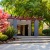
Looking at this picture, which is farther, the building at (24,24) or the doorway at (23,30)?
the doorway at (23,30)

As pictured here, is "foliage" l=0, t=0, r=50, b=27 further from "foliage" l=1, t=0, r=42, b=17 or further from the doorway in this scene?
the doorway

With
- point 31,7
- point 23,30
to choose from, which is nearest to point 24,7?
point 31,7

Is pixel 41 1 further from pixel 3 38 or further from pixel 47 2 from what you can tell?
pixel 3 38

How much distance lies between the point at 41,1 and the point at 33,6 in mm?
1807

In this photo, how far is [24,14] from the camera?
32.9 meters

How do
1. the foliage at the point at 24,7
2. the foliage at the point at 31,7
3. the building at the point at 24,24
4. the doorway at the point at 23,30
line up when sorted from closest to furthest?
1. the building at the point at 24,24
2. the foliage at the point at 24,7
3. the foliage at the point at 31,7
4. the doorway at the point at 23,30

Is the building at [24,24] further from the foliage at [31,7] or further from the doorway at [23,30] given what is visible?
the foliage at [31,7]

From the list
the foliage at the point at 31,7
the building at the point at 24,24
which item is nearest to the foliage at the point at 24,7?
the foliage at the point at 31,7

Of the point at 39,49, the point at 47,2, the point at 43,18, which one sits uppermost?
the point at 47,2

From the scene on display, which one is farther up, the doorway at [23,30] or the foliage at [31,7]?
the foliage at [31,7]

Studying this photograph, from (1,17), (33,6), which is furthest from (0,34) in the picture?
(33,6)

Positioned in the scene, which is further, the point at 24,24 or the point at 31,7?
the point at 24,24

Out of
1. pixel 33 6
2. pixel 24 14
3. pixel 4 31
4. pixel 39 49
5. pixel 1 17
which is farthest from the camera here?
pixel 24 14

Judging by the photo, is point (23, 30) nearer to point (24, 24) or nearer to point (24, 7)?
point (24, 24)
